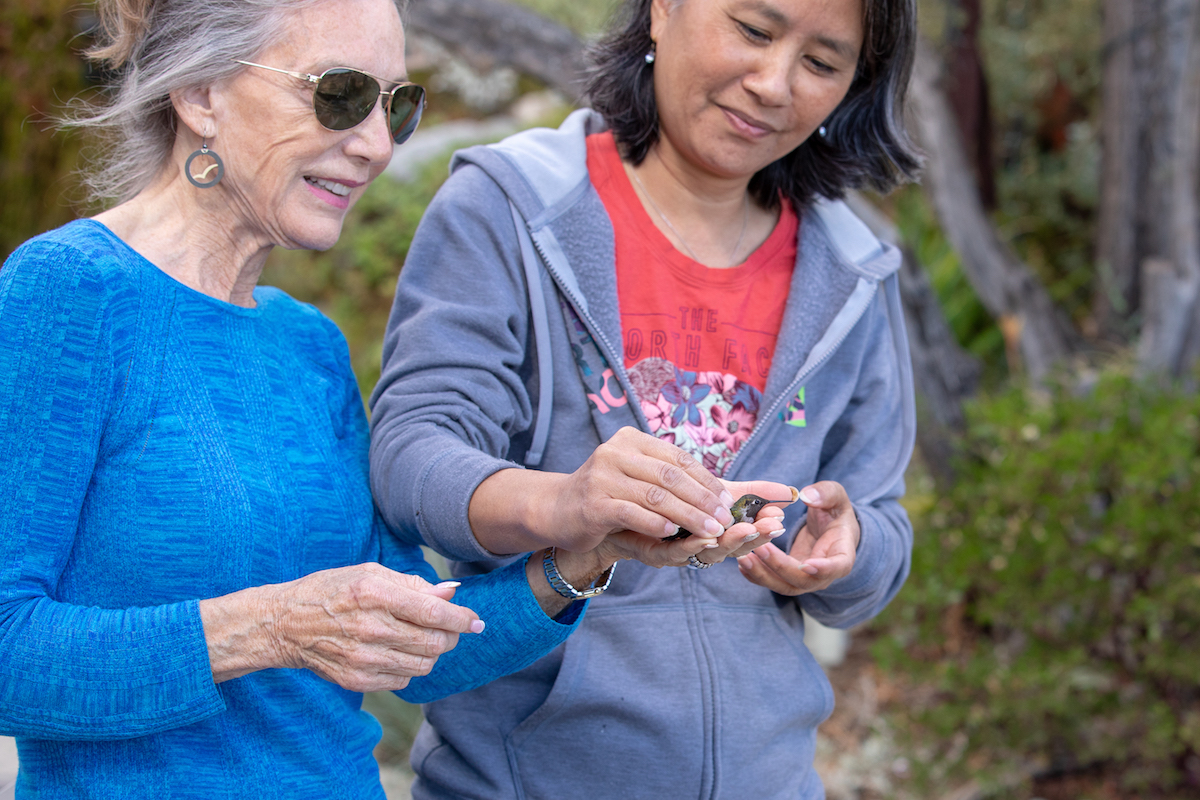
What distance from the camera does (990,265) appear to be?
4453 mm

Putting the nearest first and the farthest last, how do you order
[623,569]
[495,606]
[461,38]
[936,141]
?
[495,606], [623,569], [936,141], [461,38]

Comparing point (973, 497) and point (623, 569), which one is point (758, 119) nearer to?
point (623, 569)

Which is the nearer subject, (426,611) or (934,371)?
(426,611)

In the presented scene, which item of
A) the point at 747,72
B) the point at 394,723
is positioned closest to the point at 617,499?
the point at 747,72

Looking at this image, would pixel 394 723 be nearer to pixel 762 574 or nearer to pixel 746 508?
pixel 762 574

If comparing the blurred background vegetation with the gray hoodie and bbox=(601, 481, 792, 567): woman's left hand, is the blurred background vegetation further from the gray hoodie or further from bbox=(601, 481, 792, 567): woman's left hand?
bbox=(601, 481, 792, 567): woman's left hand

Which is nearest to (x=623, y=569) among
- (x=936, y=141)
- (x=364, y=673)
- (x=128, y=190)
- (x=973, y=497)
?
(x=364, y=673)

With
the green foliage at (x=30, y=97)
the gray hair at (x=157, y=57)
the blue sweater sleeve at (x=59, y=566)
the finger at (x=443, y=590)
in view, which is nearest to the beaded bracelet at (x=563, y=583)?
the finger at (x=443, y=590)

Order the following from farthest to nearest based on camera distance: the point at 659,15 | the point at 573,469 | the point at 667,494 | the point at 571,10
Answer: the point at 571,10 < the point at 659,15 < the point at 573,469 < the point at 667,494

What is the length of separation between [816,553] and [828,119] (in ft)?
2.97

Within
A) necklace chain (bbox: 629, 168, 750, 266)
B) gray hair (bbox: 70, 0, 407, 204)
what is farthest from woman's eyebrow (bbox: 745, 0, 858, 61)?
gray hair (bbox: 70, 0, 407, 204)

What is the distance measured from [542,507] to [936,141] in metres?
A: 3.35

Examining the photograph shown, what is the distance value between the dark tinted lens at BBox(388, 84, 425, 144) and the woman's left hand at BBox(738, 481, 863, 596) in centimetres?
92

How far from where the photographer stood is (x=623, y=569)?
1.74m
